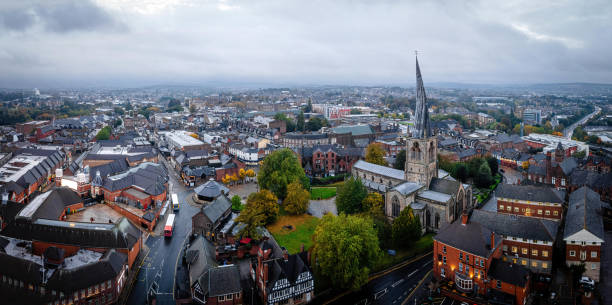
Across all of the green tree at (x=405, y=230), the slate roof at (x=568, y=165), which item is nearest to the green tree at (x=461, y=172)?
the slate roof at (x=568, y=165)

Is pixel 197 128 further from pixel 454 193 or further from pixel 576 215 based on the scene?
pixel 576 215

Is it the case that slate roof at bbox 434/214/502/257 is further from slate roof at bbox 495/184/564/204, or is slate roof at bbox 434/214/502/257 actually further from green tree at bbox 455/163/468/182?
green tree at bbox 455/163/468/182

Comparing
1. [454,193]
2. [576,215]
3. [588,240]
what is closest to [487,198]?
[454,193]

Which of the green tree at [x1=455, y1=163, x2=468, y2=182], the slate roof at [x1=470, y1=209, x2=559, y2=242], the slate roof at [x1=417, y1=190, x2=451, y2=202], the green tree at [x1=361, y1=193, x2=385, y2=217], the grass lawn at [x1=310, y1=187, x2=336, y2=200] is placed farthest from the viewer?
the green tree at [x1=455, y1=163, x2=468, y2=182]

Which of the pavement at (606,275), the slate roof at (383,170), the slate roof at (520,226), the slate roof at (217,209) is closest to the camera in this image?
the pavement at (606,275)

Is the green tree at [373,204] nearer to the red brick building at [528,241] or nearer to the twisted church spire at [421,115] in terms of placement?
the twisted church spire at [421,115]

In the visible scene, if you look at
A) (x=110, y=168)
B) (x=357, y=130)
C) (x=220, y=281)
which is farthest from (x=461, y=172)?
(x=110, y=168)

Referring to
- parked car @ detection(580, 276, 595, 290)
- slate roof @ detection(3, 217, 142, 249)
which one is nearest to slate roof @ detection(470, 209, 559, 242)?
parked car @ detection(580, 276, 595, 290)
